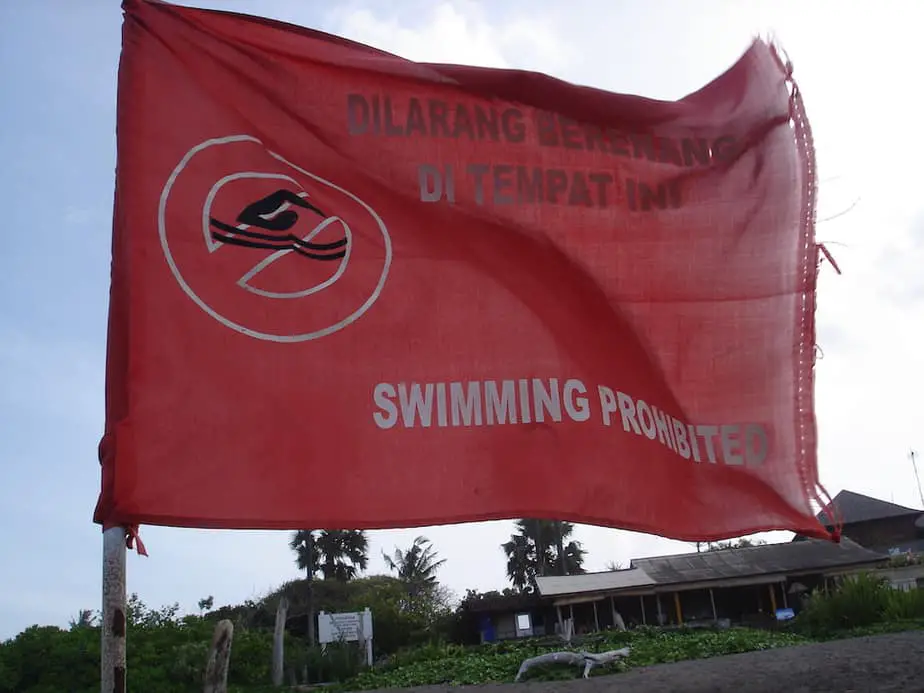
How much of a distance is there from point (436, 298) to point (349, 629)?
23.1 m

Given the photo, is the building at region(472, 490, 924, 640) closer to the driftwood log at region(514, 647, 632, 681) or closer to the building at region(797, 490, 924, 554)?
the building at region(797, 490, 924, 554)

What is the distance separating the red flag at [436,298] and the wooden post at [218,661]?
0.83 meters

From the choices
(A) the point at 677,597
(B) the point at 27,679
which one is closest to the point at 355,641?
(B) the point at 27,679

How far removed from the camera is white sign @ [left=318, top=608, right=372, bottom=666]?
26016 millimetres

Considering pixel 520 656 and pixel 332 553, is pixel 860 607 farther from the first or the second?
pixel 332 553

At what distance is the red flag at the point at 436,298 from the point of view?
411cm

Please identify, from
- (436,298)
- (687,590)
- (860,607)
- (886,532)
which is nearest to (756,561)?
(687,590)

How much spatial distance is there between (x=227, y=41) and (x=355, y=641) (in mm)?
24003

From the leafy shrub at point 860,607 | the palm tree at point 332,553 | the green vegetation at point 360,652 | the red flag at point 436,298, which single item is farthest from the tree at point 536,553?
the red flag at point 436,298

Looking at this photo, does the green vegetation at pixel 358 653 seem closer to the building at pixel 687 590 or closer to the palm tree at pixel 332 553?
the building at pixel 687 590

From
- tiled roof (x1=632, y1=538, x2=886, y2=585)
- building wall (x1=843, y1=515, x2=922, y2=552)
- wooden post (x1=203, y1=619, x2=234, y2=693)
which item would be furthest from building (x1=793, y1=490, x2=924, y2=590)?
wooden post (x1=203, y1=619, x2=234, y2=693)

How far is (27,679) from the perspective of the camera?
19.0 meters

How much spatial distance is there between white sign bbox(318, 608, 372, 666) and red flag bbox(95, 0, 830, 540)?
2237 cm

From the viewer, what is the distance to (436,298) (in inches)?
185
